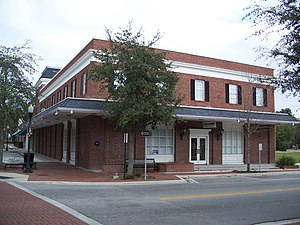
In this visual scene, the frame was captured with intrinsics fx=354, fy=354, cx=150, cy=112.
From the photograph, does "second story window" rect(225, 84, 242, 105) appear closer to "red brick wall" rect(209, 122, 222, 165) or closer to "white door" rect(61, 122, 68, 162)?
"red brick wall" rect(209, 122, 222, 165)

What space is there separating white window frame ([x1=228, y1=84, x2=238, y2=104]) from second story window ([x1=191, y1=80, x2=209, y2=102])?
2.57 m

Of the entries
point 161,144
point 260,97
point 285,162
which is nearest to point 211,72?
point 260,97

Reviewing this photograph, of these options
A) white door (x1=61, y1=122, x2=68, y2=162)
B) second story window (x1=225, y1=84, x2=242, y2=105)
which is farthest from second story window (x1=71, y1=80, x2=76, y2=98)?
second story window (x1=225, y1=84, x2=242, y2=105)

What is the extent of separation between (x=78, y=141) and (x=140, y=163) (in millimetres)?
5486

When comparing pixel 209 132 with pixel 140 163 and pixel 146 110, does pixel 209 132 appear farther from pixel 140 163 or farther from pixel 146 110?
Result: pixel 146 110

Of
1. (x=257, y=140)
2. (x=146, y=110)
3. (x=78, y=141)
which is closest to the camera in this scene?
(x=146, y=110)

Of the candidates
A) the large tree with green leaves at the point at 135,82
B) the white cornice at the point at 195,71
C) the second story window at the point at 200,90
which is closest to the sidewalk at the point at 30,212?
the large tree with green leaves at the point at 135,82

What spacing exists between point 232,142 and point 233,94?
4067mm

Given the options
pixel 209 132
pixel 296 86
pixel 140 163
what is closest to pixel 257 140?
pixel 209 132

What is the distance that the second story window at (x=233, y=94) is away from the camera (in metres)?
29.4

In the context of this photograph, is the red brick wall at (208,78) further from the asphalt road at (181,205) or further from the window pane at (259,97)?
the asphalt road at (181,205)

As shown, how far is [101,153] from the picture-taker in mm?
23016

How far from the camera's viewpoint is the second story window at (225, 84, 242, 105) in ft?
96.4

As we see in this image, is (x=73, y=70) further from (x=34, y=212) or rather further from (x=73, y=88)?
(x=34, y=212)
